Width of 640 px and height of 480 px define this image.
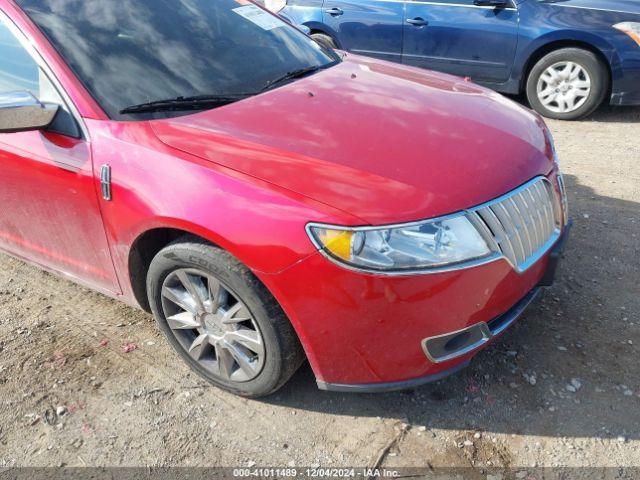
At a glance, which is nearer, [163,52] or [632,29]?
[163,52]

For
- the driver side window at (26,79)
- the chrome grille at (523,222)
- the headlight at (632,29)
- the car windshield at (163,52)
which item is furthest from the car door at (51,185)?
the headlight at (632,29)

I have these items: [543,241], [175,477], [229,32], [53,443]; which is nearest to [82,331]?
[53,443]

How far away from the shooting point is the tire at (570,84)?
5.68 meters

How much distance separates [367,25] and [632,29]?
2584 millimetres

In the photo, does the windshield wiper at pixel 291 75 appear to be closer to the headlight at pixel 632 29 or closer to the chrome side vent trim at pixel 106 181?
the chrome side vent trim at pixel 106 181

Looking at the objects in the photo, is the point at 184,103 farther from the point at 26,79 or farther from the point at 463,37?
the point at 463,37

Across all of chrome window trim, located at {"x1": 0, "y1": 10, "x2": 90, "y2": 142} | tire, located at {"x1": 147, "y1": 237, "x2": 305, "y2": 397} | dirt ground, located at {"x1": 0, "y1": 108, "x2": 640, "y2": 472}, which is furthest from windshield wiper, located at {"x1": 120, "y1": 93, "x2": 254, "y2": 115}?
dirt ground, located at {"x1": 0, "y1": 108, "x2": 640, "y2": 472}

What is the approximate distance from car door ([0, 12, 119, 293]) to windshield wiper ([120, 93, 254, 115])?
0.87ft

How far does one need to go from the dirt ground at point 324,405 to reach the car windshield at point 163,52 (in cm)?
121

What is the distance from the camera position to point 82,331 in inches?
120

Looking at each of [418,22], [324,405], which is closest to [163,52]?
[324,405]

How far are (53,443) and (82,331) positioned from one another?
732 millimetres

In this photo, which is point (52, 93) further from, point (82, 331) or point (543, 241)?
point (543, 241)

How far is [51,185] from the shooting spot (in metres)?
2.60
